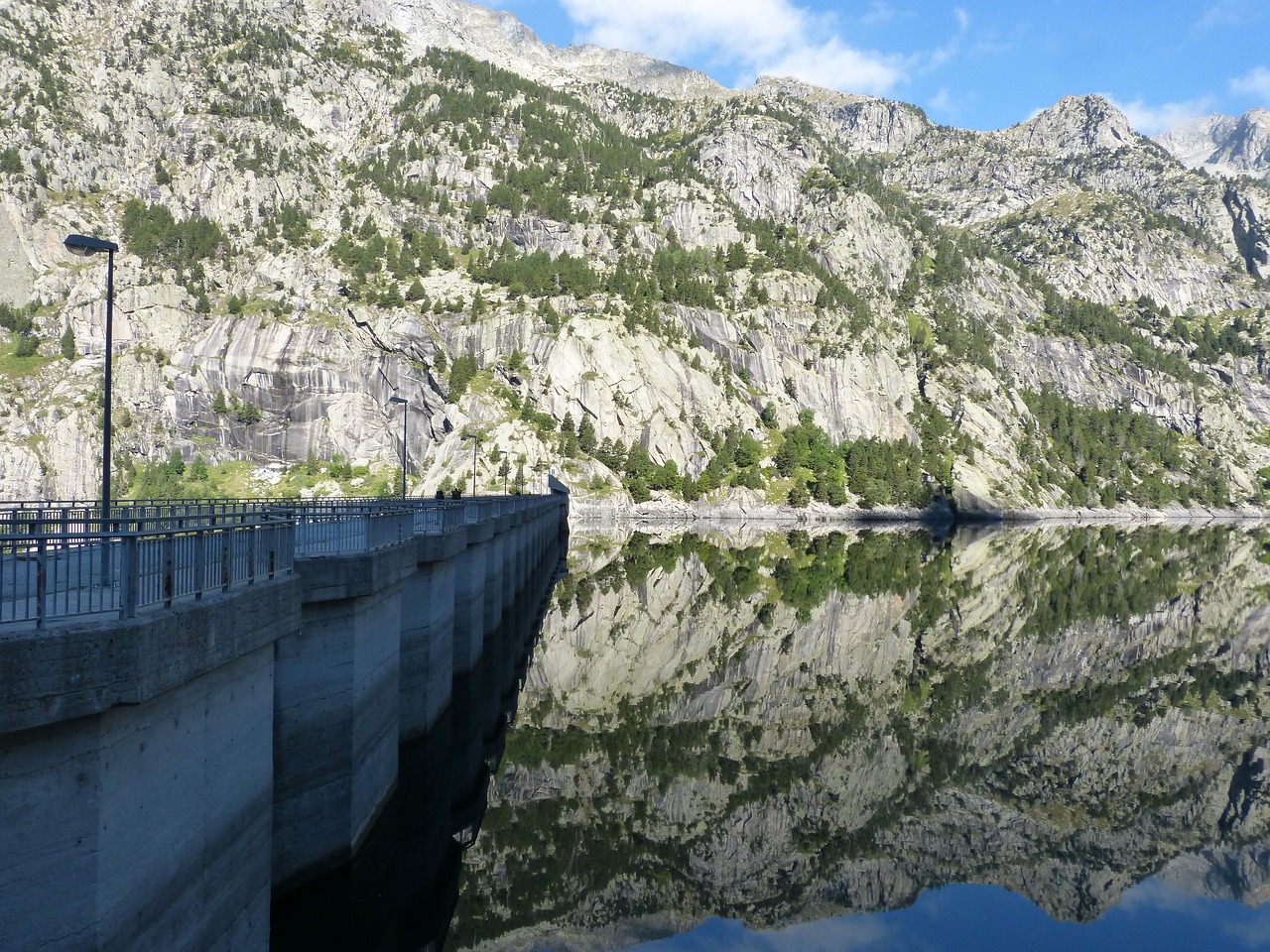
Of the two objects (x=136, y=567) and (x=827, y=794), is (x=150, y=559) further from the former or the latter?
(x=827, y=794)

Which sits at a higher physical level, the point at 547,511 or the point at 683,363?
the point at 683,363

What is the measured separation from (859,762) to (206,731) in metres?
20.3

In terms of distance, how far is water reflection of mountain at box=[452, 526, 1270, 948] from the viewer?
18.9m

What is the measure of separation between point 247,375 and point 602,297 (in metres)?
70.2

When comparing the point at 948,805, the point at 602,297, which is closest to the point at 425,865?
the point at 948,805

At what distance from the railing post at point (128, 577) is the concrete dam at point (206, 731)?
2 cm

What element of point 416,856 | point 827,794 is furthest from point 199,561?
point 827,794

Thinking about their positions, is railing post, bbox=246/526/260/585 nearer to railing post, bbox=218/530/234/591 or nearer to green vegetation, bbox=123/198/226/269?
railing post, bbox=218/530/234/591

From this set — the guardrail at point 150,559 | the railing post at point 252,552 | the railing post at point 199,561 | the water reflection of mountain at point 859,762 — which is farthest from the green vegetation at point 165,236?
the railing post at point 199,561

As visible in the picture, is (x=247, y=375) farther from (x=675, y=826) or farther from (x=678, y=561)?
(x=675, y=826)

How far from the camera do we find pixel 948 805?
23172mm

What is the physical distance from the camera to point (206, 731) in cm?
1057

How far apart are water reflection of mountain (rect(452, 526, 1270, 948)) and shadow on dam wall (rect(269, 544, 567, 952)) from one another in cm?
60

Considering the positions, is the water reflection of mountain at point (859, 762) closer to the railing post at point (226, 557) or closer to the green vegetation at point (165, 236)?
the railing post at point (226, 557)
